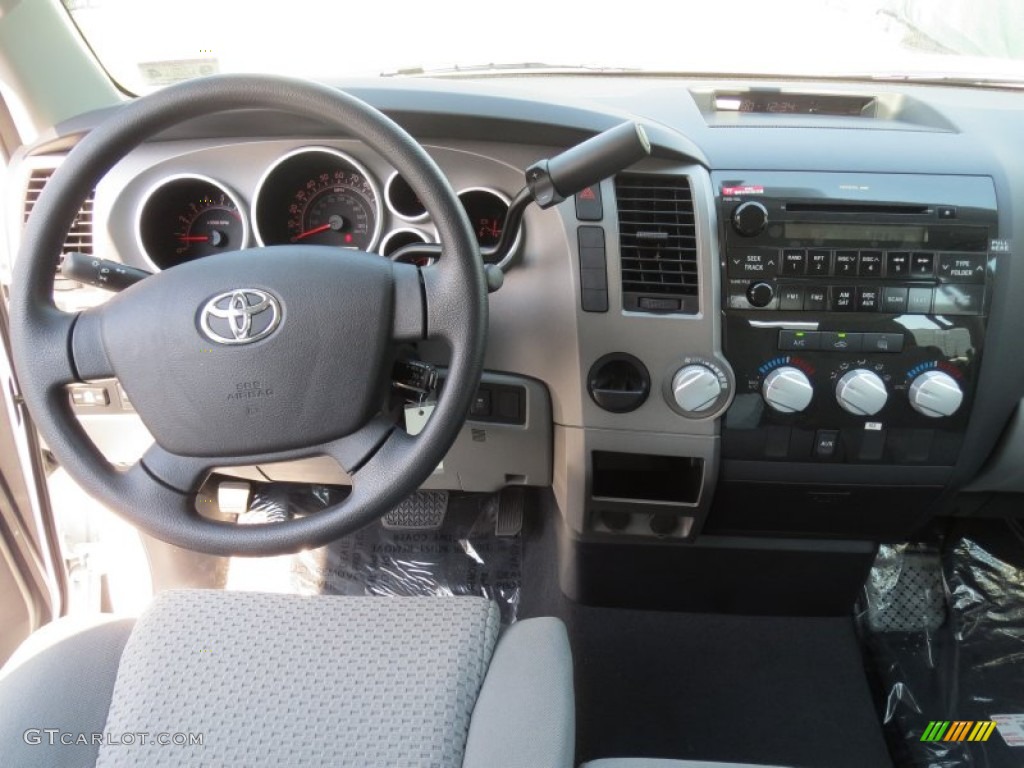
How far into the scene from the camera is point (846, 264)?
1259mm

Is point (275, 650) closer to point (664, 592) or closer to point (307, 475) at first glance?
point (307, 475)

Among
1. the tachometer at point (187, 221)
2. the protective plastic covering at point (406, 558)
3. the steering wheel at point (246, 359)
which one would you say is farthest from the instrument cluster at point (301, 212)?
the protective plastic covering at point (406, 558)

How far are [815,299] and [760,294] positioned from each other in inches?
3.7

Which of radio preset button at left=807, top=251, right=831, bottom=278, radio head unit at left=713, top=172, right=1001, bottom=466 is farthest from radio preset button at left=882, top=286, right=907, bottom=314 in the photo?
radio preset button at left=807, top=251, right=831, bottom=278

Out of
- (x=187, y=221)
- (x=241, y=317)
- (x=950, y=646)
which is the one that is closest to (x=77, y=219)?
(x=187, y=221)

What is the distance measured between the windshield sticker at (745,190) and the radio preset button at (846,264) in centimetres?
16

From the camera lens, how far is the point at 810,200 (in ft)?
4.10

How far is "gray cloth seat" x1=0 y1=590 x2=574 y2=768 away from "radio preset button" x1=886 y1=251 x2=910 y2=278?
2.61ft

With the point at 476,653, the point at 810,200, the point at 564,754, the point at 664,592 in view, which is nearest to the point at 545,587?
the point at 664,592

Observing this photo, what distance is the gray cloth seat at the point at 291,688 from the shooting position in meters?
0.96

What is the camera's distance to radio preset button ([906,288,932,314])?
127 centimetres

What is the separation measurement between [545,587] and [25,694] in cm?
116

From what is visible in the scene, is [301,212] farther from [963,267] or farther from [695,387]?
[963,267]

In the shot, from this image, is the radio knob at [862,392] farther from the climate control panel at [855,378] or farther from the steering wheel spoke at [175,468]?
the steering wheel spoke at [175,468]
